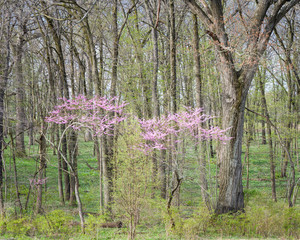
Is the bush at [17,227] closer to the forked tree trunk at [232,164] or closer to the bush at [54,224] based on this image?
the bush at [54,224]

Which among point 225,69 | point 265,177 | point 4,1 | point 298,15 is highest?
point 298,15

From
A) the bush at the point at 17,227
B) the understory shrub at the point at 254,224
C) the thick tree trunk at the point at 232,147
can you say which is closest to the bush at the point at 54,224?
the bush at the point at 17,227

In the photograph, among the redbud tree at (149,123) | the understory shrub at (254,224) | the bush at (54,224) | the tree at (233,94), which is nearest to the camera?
the bush at (54,224)

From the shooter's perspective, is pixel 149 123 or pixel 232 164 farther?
pixel 232 164

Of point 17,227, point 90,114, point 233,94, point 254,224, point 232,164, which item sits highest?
point 233,94

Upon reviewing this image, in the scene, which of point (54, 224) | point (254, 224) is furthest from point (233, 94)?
point (54, 224)

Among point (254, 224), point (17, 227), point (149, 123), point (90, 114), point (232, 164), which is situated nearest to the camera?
point (17, 227)

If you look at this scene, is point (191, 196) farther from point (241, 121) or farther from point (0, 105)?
point (0, 105)

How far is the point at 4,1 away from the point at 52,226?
248 inches

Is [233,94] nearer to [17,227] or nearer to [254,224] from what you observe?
[254,224]

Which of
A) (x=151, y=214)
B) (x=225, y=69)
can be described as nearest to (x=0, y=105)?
(x=151, y=214)

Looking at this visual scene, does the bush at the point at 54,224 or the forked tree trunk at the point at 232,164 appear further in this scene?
the forked tree trunk at the point at 232,164

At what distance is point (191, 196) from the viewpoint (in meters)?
13.4

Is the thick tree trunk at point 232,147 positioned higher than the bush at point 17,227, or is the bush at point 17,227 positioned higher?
the thick tree trunk at point 232,147
